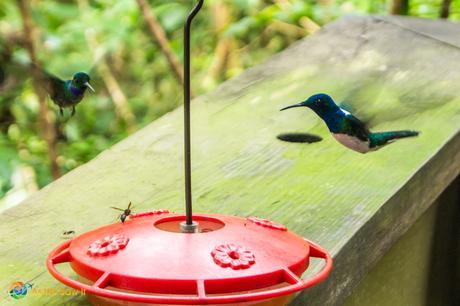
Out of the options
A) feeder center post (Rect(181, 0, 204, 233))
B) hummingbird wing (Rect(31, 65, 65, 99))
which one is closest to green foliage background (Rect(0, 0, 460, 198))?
hummingbird wing (Rect(31, 65, 65, 99))

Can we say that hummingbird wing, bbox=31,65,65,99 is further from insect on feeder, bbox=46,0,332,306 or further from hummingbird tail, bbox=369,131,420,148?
hummingbird tail, bbox=369,131,420,148

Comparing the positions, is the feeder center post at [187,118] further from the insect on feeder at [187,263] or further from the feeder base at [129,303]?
the feeder base at [129,303]

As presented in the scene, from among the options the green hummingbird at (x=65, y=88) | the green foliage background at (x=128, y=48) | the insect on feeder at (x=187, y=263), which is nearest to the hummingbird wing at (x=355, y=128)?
the insect on feeder at (x=187, y=263)

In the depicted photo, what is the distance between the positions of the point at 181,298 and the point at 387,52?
A: 1.23 metres

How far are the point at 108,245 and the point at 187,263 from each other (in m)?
0.09

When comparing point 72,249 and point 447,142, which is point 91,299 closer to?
point 72,249

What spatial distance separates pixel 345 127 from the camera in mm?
1084

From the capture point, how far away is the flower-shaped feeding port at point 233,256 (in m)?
0.77

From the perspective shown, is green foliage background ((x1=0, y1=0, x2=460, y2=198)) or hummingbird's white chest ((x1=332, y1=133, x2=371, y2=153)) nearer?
hummingbird's white chest ((x1=332, y1=133, x2=371, y2=153))

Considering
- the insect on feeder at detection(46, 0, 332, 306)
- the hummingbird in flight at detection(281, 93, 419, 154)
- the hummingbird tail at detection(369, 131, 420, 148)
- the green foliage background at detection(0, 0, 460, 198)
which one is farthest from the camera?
the green foliage background at detection(0, 0, 460, 198)

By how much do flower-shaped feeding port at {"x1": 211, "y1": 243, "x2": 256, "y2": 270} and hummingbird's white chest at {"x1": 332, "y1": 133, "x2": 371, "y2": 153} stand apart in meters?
0.34

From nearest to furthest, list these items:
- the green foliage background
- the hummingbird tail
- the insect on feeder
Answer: the insect on feeder
the hummingbird tail
the green foliage background

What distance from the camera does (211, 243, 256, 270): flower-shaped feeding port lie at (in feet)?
2.53

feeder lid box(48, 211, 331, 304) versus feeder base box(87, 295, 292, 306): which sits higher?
feeder lid box(48, 211, 331, 304)
